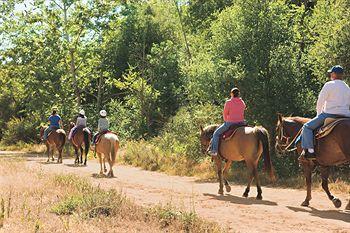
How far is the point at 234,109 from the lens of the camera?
1212cm

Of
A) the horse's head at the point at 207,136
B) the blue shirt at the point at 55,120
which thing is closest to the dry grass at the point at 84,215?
the horse's head at the point at 207,136

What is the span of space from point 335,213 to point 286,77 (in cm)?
763

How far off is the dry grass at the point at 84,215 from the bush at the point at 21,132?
31.5m

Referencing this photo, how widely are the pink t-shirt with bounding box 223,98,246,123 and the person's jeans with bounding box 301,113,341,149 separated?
242 cm

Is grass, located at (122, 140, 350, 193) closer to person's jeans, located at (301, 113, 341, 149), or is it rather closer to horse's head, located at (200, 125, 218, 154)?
horse's head, located at (200, 125, 218, 154)

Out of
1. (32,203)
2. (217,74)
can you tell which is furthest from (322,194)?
(32,203)

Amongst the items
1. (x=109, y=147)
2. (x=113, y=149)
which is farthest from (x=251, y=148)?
(x=109, y=147)

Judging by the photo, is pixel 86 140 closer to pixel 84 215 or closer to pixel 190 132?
pixel 190 132

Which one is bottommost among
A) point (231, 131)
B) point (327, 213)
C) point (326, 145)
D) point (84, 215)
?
point (84, 215)

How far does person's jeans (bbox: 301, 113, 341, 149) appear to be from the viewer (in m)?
9.85

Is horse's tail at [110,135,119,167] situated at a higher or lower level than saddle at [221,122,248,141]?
lower

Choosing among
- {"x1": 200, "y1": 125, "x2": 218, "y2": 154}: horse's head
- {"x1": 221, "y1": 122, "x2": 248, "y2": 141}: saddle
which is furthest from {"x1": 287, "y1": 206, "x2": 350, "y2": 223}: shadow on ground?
{"x1": 200, "y1": 125, "x2": 218, "y2": 154}: horse's head

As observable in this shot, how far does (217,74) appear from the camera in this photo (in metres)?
16.8

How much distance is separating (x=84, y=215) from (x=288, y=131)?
620 centimetres
